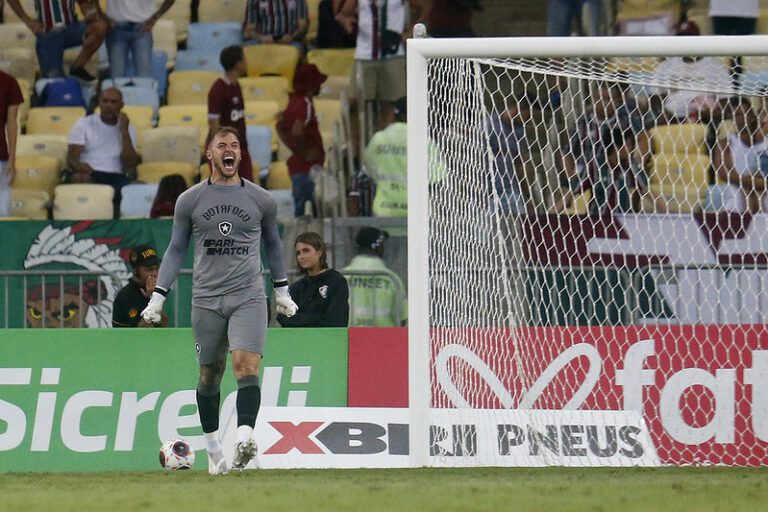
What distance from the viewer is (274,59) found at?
58.1 feet

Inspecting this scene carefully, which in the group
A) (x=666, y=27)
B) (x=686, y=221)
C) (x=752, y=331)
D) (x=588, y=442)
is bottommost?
(x=588, y=442)

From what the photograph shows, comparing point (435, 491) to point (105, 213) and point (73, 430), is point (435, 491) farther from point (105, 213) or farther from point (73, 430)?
point (105, 213)

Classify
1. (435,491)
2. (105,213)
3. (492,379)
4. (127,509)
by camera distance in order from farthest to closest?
(105,213) → (492,379) → (435,491) → (127,509)

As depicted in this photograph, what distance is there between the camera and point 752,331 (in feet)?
34.8

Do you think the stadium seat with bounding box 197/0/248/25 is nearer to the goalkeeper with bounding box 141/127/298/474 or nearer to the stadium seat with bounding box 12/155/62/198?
the stadium seat with bounding box 12/155/62/198

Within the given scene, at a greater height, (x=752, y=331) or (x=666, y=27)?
(x=666, y=27)

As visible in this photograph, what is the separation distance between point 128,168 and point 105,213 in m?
0.85

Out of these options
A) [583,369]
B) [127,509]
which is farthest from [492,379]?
[127,509]

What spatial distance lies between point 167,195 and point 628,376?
19.3ft

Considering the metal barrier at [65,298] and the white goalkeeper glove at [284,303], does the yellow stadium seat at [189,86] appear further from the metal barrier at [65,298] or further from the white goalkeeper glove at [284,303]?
the white goalkeeper glove at [284,303]

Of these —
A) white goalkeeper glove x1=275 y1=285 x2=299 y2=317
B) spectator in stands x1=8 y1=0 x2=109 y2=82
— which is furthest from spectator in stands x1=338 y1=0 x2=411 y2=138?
white goalkeeper glove x1=275 y1=285 x2=299 y2=317

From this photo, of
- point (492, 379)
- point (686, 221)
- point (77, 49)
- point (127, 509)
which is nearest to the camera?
point (127, 509)

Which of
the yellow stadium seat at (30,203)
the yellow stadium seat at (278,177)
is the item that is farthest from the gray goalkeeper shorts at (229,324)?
the yellow stadium seat at (30,203)

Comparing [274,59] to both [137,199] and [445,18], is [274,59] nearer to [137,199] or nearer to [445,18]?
[445,18]
